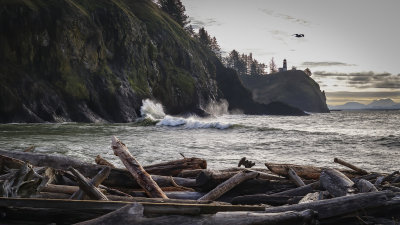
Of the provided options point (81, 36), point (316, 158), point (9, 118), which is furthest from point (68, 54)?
point (316, 158)

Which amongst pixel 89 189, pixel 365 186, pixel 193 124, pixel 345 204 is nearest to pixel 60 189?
pixel 89 189

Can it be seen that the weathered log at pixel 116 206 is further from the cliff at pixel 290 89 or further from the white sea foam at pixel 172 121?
the cliff at pixel 290 89

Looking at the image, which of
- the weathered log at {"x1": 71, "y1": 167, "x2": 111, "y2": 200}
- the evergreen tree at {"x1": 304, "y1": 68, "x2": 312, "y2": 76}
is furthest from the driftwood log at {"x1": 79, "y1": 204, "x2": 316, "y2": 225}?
the evergreen tree at {"x1": 304, "y1": 68, "x2": 312, "y2": 76}

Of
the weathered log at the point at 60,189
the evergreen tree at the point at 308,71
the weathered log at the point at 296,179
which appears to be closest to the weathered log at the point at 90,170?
the weathered log at the point at 60,189

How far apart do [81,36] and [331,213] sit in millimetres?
43704

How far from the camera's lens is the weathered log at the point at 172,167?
6238mm

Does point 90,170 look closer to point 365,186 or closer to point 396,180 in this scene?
point 365,186

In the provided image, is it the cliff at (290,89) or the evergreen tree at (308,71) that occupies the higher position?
the evergreen tree at (308,71)

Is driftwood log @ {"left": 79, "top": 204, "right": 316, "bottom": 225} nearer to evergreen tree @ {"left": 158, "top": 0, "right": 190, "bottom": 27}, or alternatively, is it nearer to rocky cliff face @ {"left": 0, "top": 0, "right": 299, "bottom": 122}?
rocky cliff face @ {"left": 0, "top": 0, "right": 299, "bottom": 122}

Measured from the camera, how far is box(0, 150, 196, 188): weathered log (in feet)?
17.5

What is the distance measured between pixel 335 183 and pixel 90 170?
3.49 meters

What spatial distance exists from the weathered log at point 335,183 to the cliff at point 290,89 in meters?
169

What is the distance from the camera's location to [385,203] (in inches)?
156

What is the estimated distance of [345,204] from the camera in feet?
12.5
